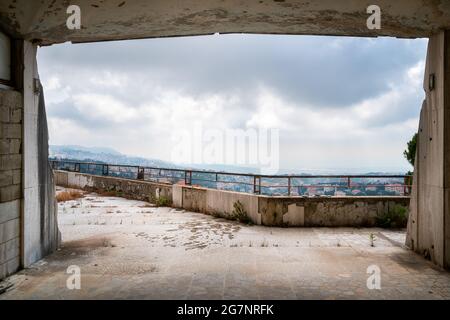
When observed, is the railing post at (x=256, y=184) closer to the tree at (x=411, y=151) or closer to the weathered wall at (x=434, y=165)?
the weathered wall at (x=434, y=165)

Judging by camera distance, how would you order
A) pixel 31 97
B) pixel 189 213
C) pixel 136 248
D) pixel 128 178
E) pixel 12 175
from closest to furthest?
pixel 12 175 → pixel 31 97 → pixel 136 248 → pixel 189 213 → pixel 128 178

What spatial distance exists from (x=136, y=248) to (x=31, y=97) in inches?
143

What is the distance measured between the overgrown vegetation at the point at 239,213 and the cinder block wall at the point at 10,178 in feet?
19.0

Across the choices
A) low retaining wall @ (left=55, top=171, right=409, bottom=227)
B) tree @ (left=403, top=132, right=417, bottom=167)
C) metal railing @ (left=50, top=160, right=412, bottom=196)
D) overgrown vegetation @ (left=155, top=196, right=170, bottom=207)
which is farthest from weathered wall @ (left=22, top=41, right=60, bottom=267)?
tree @ (left=403, top=132, right=417, bottom=167)

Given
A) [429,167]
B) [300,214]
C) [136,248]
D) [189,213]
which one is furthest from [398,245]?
[189,213]

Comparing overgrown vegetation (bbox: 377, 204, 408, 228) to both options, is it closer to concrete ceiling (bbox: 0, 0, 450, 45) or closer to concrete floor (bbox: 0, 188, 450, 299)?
concrete floor (bbox: 0, 188, 450, 299)

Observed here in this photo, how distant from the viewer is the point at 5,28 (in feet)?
16.6

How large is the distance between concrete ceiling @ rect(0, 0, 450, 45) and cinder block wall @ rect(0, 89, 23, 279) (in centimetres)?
129

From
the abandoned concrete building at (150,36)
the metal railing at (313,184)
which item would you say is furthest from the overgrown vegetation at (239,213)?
the abandoned concrete building at (150,36)

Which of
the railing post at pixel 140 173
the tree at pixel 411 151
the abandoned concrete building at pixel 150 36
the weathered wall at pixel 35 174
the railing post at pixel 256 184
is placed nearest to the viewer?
the abandoned concrete building at pixel 150 36

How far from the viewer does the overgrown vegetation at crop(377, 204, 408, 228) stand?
8.88 m

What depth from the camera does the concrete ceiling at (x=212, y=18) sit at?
4.84 metres

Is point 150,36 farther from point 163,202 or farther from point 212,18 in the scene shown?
point 163,202
